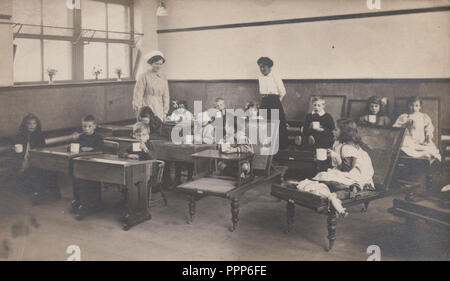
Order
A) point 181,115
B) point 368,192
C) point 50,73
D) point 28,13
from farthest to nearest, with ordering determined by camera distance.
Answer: point 181,115, point 50,73, point 28,13, point 368,192

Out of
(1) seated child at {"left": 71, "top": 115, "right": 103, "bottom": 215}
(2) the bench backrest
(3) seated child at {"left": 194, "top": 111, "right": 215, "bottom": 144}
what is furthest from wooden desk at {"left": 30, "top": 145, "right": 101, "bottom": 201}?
(2) the bench backrest

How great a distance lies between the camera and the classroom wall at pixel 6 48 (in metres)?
4.52

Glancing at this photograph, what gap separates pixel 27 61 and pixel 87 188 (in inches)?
79.0

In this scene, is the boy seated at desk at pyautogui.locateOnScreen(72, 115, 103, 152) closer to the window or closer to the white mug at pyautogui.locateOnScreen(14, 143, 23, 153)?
the white mug at pyautogui.locateOnScreen(14, 143, 23, 153)

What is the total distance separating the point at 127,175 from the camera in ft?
11.9

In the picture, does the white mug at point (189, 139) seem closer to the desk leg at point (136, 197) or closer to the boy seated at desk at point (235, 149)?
the boy seated at desk at point (235, 149)

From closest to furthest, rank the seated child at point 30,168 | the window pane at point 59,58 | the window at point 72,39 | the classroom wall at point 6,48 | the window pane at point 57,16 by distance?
the seated child at point 30,168 → the classroom wall at point 6,48 → the window at point 72,39 → the window pane at point 57,16 → the window pane at point 59,58

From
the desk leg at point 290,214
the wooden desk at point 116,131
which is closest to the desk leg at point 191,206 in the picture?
the desk leg at point 290,214

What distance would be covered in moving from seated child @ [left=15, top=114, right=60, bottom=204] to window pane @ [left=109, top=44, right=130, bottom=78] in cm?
213

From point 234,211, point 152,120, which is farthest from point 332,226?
point 152,120

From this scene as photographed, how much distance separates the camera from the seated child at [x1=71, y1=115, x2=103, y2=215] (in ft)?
13.3

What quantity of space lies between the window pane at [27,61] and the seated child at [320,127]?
335 centimetres

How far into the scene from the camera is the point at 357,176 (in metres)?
3.60

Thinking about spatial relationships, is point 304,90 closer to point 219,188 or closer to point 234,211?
point 219,188
